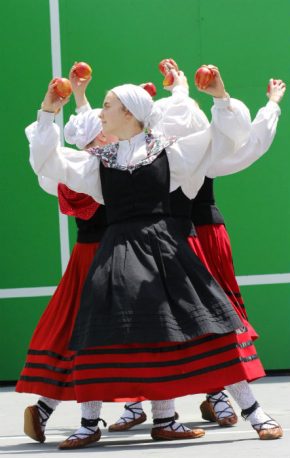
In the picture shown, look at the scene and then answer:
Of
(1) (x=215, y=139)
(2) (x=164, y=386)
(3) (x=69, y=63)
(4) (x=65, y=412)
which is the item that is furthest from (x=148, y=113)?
(3) (x=69, y=63)

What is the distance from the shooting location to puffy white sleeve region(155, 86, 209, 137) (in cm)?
478

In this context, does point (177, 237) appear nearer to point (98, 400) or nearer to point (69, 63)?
point (98, 400)

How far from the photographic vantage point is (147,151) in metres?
4.20

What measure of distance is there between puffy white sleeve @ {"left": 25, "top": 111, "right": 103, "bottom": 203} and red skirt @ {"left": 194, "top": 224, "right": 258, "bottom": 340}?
66cm

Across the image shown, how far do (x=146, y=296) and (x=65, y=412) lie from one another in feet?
5.65

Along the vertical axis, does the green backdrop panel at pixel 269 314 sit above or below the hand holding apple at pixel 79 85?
below

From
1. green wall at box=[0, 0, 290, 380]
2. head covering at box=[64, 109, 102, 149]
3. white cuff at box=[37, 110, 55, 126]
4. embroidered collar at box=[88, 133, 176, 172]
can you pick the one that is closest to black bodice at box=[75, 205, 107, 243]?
head covering at box=[64, 109, 102, 149]

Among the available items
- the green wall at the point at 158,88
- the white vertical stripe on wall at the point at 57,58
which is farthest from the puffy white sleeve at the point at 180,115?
the white vertical stripe on wall at the point at 57,58

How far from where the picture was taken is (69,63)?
668cm

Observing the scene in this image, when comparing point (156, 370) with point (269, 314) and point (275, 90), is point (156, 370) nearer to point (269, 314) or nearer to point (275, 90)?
point (275, 90)

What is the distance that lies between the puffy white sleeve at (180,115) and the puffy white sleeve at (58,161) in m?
0.59

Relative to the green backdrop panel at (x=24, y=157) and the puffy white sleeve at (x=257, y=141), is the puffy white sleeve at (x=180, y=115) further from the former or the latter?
the green backdrop panel at (x=24, y=157)

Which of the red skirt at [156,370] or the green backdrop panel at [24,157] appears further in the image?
the green backdrop panel at [24,157]

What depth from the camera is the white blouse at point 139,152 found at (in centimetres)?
417
